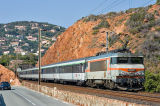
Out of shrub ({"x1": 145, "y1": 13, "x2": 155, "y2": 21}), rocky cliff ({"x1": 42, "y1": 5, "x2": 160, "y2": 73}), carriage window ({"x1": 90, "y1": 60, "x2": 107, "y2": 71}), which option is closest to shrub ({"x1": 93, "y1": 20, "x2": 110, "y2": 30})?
rocky cliff ({"x1": 42, "y1": 5, "x2": 160, "y2": 73})

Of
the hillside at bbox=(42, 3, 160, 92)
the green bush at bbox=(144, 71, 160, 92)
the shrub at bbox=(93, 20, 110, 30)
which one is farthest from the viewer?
the shrub at bbox=(93, 20, 110, 30)

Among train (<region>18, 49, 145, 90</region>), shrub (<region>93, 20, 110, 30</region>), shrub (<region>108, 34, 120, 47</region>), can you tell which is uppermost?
shrub (<region>93, 20, 110, 30</region>)

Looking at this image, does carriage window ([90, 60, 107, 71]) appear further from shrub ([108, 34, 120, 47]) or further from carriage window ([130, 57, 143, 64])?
shrub ([108, 34, 120, 47])

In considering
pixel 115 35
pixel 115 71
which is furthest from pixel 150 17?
pixel 115 71

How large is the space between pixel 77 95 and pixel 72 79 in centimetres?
2266

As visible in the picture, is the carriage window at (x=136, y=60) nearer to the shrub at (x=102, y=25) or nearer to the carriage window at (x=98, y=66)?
the carriage window at (x=98, y=66)

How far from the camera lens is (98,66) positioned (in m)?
32.4

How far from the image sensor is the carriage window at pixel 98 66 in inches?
1214

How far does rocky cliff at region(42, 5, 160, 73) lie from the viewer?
55250mm

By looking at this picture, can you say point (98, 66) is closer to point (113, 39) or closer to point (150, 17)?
point (150, 17)

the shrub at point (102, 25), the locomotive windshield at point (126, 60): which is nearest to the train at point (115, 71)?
the locomotive windshield at point (126, 60)

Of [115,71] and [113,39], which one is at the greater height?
[113,39]

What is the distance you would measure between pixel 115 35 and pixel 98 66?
1672 inches

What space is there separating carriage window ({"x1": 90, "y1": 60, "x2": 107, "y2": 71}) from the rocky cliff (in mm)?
13997
